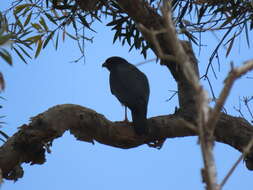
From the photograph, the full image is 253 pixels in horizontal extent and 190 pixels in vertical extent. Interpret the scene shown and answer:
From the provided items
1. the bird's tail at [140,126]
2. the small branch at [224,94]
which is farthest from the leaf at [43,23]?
the small branch at [224,94]

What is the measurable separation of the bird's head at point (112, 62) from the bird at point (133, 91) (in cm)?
29

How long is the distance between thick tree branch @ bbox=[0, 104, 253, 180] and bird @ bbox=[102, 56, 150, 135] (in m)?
0.12

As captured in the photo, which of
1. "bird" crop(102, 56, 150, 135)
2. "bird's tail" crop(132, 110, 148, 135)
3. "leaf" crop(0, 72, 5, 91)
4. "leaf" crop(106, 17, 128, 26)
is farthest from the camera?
"leaf" crop(106, 17, 128, 26)

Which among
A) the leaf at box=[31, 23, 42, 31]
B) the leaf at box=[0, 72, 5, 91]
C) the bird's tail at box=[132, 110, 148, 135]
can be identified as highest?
the leaf at box=[31, 23, 42, 31]

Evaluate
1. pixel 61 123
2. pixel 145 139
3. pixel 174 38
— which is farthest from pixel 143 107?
pixel 174 38

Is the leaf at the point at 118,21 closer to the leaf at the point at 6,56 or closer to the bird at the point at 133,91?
the bird at the point at 133,91

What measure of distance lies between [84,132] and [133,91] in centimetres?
155

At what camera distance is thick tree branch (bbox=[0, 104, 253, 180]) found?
3559mm

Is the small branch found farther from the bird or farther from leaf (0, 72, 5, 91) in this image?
the bird

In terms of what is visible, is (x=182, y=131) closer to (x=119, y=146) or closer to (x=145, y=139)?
(x=145, y=139)

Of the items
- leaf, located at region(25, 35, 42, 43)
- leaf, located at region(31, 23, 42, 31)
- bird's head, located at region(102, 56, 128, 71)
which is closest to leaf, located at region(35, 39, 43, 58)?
leaf, located at region(25, 35, 42, 43)

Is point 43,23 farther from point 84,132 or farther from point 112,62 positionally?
point 84,132

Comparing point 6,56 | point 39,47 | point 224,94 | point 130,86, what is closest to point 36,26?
point 39,47

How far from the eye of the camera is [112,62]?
7.41 m
